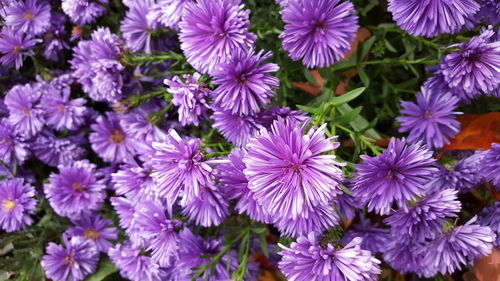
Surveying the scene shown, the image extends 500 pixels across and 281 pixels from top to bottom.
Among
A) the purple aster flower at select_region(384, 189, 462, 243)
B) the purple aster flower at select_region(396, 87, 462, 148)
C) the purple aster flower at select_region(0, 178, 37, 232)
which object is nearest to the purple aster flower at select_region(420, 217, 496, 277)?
the purple aster flower at select_region(384, 189, 462, 243)

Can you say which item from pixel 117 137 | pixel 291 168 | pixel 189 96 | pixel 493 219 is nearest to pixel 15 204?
pixel 117 137

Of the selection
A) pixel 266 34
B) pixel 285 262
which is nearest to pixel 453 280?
pixel 285 262

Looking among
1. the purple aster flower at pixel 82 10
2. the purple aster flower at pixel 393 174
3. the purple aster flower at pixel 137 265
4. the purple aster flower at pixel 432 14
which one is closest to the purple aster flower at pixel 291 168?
the purple aster flower at pixel 393 174

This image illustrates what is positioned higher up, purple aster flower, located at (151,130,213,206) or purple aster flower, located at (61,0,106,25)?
purple aster flower, located at (61,0,106,25)

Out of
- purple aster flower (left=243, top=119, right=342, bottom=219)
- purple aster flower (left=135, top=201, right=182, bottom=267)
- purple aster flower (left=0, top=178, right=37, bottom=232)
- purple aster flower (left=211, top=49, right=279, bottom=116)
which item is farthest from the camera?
purple aster flower (left=0, top=178, right=37, bottom=232)

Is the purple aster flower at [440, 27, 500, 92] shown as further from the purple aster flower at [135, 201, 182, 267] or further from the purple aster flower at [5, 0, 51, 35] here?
the purple aster flower at [5, 0, 51, 35]

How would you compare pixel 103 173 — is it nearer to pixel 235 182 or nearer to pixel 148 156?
pixel 148 156
